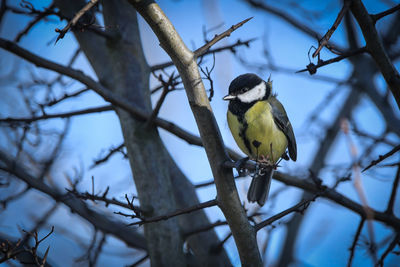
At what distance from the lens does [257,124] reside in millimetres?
2811

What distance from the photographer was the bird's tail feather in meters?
2.69

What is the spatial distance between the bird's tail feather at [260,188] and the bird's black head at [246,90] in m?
0.58

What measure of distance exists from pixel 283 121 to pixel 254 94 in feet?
0.99

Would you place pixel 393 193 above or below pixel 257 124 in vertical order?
below

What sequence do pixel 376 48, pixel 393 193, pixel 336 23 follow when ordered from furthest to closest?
pixel 393 193 < pixel 376 48 < pixel 336 23

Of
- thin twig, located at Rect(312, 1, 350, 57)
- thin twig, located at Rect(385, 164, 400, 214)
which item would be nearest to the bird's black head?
thin twig, located at Rect(385, 164, 400, 214)

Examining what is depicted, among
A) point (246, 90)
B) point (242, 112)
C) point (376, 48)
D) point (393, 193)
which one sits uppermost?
point (246, 90)

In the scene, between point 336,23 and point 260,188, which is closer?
point 336,23

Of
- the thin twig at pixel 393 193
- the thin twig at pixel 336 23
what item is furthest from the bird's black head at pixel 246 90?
the thin twig at pixel 336 23

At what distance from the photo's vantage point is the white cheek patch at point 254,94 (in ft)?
9.62

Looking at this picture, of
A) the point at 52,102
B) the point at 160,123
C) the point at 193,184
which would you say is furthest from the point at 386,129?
the point at 52,102

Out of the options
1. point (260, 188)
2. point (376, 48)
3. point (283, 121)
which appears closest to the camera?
point (376, 48)

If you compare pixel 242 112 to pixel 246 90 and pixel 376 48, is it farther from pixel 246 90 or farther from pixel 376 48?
pixel 376 48

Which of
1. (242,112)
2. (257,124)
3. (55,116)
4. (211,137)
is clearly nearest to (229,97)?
(242,112)
